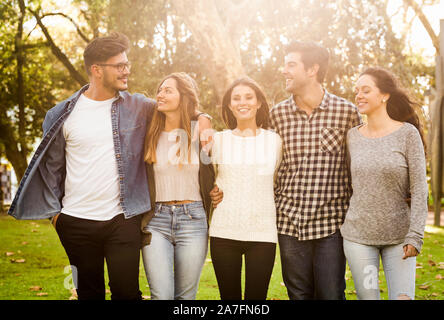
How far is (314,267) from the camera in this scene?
11.1 ft

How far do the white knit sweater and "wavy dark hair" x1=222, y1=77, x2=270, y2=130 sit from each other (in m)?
0.24

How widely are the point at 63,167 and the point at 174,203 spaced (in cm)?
86

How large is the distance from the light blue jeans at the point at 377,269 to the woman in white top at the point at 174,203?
1.03m

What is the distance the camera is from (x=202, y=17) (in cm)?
862

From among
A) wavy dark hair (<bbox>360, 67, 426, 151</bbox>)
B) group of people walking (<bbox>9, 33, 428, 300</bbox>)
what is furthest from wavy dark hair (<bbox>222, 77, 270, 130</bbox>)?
wavy dark hair (<bbox>360, 67, 426, 151</bbox>)

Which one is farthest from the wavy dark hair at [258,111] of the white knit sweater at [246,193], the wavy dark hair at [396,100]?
the wavy dark hair at [396,100]

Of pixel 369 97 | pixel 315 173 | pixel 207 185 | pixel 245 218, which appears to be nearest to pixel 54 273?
pixel 207 185

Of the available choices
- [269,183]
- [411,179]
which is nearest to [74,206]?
[269,183]

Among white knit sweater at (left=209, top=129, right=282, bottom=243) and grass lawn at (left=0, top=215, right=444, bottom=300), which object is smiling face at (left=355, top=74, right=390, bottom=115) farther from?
grass lawn at (left=0, top=215, right=444, bottom=300)

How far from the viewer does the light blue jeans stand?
9.64ft

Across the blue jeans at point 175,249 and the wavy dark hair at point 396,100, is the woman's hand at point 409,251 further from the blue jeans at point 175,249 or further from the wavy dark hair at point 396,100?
the blue jeans at point 175,249

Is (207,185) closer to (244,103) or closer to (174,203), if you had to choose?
(174,203)
